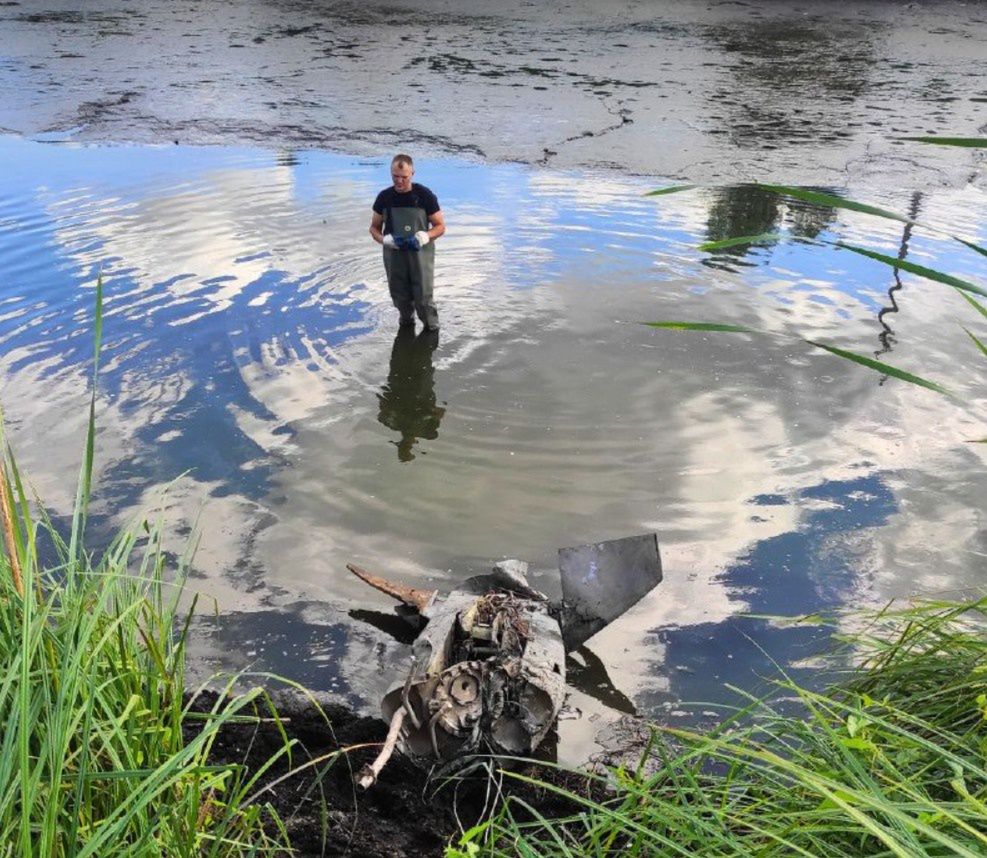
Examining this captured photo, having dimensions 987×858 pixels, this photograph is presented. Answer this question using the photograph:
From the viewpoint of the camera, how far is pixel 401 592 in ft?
16.2

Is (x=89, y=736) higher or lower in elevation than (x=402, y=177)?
lower

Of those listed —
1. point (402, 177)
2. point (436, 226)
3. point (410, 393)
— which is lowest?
point (410, 393)

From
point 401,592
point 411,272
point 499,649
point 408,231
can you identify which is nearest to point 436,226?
point 408,231

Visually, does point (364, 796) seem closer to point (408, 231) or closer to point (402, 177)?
point (408, 231)

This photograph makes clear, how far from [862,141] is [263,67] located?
32.3ft

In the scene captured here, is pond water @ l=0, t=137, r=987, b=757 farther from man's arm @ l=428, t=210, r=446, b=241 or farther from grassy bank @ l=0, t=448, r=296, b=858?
grassy bank @ l=0, t=448, r=296, b=858

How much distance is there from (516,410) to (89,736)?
490 centimetres

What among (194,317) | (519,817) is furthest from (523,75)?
(519,817)

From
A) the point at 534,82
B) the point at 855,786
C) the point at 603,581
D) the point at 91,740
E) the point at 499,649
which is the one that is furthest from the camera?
the point at 534,82

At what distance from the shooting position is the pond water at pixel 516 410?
17.2 ft

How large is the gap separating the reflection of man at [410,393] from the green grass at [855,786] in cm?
379

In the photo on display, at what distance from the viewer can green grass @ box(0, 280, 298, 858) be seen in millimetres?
2332

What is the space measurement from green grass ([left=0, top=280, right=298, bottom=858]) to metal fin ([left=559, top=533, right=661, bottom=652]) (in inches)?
73.5

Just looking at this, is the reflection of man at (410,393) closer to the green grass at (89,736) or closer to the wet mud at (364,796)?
the wet mud at (364,796)
